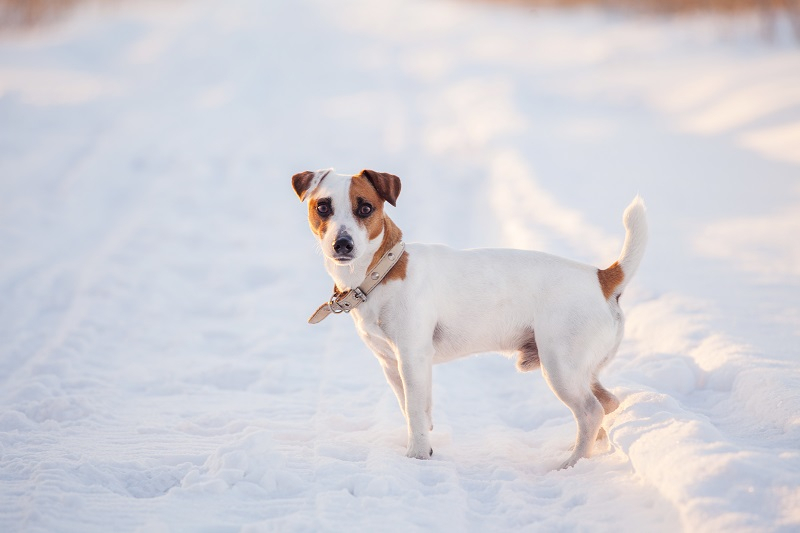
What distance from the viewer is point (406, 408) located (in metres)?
4.14

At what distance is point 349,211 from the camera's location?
13.3 ft

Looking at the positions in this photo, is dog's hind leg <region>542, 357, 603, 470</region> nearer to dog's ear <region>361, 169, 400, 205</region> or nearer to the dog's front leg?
the dog's front leg

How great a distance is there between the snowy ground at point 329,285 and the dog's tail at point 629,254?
63 centimetres

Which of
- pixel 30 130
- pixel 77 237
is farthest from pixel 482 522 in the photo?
pixel 30 130

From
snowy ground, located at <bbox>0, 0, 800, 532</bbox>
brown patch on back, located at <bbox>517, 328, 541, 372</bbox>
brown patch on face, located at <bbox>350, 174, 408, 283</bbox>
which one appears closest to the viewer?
snowy ground, located at <bbox>0, 0, 800, 532</bbox>

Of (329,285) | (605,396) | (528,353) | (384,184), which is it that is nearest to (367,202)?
(384,184)

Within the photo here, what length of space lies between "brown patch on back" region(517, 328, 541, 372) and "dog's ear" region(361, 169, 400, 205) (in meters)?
1.08

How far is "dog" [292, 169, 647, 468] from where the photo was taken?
3973 mm

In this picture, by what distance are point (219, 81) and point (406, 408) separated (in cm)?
1306

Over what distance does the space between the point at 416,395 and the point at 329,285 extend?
3.36 m

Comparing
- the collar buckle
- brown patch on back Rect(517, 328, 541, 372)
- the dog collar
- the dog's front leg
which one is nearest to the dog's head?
the dog collar

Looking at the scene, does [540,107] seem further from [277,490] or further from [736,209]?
[277,490]

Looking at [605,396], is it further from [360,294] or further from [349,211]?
[349,211]

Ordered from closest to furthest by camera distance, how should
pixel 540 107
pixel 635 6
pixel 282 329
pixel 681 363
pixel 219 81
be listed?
pixel 681 363, pixel 282 329, pixel 540 107, pixel 219 81, pixel 635 6
